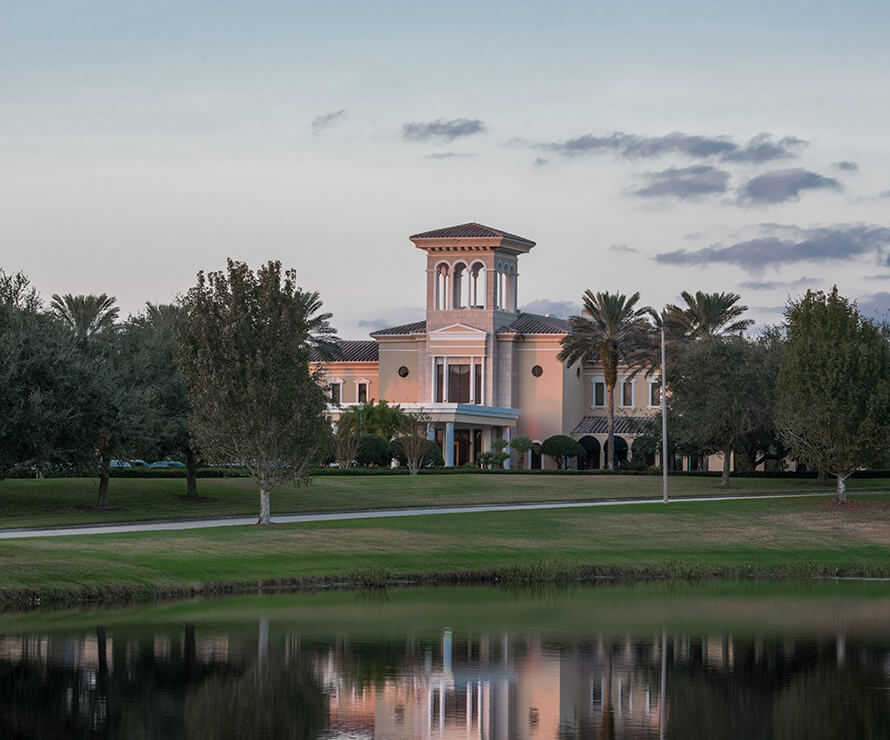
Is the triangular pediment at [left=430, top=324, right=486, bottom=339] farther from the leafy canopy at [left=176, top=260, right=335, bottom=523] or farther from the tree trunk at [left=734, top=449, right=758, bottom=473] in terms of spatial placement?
the leafy canopy at [left=176, top=260, right=335, bottom=523]

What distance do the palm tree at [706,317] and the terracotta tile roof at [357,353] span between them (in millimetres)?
26490

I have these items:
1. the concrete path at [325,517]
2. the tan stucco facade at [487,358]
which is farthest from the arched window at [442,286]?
the concrete path at [325,517]

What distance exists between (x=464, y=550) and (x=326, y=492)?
78.6ft

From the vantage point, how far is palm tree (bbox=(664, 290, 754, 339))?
90.8 m

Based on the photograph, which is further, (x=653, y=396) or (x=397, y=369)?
(x=397, y=369)

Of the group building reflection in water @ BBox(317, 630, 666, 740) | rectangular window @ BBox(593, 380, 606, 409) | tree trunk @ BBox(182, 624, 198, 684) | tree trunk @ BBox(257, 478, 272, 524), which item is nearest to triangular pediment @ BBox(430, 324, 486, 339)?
rectangular window @ BBox(593, 380, 606, 409)

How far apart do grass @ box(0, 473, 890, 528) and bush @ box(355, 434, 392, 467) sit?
9455mm

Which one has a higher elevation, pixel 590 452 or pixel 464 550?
pixel 590 452

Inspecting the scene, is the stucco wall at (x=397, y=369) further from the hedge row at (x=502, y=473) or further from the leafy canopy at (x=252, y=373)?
the leafy canopy at (x=252, y=373)

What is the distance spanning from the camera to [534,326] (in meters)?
103

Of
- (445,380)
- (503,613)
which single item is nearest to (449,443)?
(445,380)

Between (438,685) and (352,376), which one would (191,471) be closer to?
(438,685)

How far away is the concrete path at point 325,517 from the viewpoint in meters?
43.5

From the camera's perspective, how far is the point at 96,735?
58.0 feet
